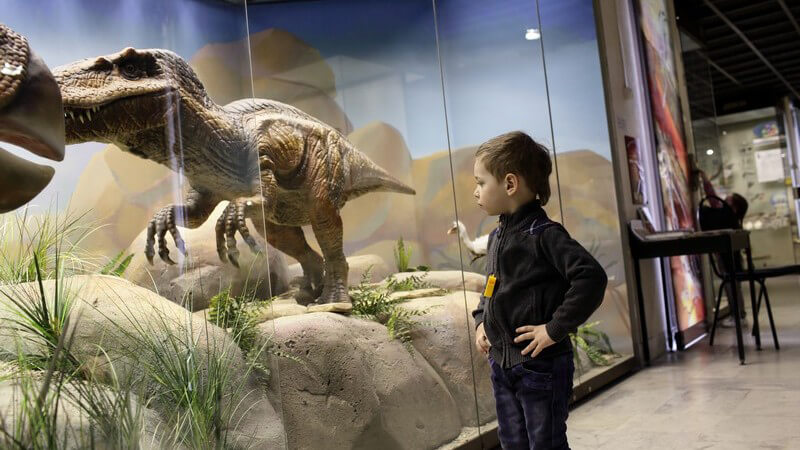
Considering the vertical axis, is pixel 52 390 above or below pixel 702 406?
above

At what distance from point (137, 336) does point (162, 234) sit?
0.23m

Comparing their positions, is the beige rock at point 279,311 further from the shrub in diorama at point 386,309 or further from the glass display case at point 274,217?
the shrub in diorama at point 386,309

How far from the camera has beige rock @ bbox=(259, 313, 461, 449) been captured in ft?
7.21

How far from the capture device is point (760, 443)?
9.45 ft

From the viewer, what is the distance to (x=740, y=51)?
10.7 m

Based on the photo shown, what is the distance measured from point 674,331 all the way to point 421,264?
141 inches

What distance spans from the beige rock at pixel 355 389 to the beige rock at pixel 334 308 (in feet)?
0.08

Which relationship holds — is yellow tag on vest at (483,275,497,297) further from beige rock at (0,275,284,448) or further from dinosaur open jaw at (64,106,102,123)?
dinosaur open jaw at (64,106,102,123)

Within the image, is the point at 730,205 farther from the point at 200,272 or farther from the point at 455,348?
the point at 200,272

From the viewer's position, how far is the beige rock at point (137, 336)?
4.20ft

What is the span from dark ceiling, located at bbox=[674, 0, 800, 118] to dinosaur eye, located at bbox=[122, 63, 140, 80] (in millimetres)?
7231

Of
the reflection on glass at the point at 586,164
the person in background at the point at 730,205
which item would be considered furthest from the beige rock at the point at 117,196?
the person in background at the point at 730,205

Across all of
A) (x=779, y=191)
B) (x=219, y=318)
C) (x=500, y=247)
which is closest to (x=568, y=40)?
(x=500, y=247)

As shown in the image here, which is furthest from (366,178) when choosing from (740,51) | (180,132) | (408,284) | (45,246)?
(740,51)
